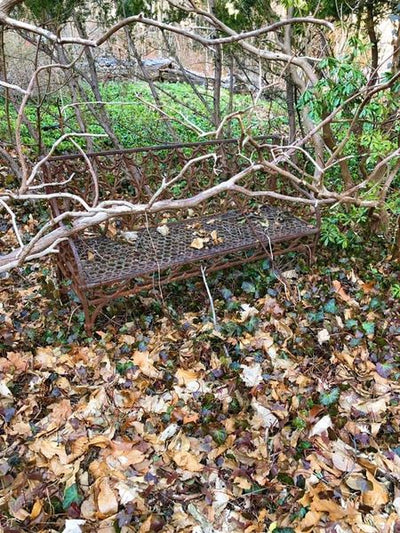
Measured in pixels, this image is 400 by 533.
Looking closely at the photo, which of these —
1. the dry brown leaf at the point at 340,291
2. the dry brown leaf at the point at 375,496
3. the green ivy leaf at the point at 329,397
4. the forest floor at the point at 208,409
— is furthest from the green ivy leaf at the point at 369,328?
the dry brown leaf at the point at 375,496

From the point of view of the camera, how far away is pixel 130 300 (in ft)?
10.2

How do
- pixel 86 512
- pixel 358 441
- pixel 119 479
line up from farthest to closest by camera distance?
pixel 358 441
pixel 119 479
pixel 86 512

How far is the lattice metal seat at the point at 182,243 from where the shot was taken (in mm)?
2838

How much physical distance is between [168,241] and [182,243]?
123mm

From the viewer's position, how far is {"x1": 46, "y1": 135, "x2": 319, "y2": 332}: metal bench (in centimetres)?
278

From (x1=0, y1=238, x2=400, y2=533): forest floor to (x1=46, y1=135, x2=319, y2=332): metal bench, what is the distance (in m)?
0.24

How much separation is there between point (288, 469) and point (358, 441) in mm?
398

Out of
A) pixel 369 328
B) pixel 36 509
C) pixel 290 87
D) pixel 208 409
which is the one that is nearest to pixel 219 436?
pixel 208 409

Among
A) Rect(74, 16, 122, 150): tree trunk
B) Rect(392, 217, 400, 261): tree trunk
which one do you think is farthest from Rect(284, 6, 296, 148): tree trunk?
Rect(74, 16, 122, 150): tree trunk

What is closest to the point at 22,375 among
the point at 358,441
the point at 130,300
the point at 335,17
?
the point at 130,300

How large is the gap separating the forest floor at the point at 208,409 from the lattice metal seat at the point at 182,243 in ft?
0.99

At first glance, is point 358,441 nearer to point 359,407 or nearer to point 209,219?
point 359,407

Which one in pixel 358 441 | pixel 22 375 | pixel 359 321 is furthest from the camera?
pixel 359 321

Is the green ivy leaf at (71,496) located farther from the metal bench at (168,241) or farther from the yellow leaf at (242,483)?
the metal bench at (168,241)
